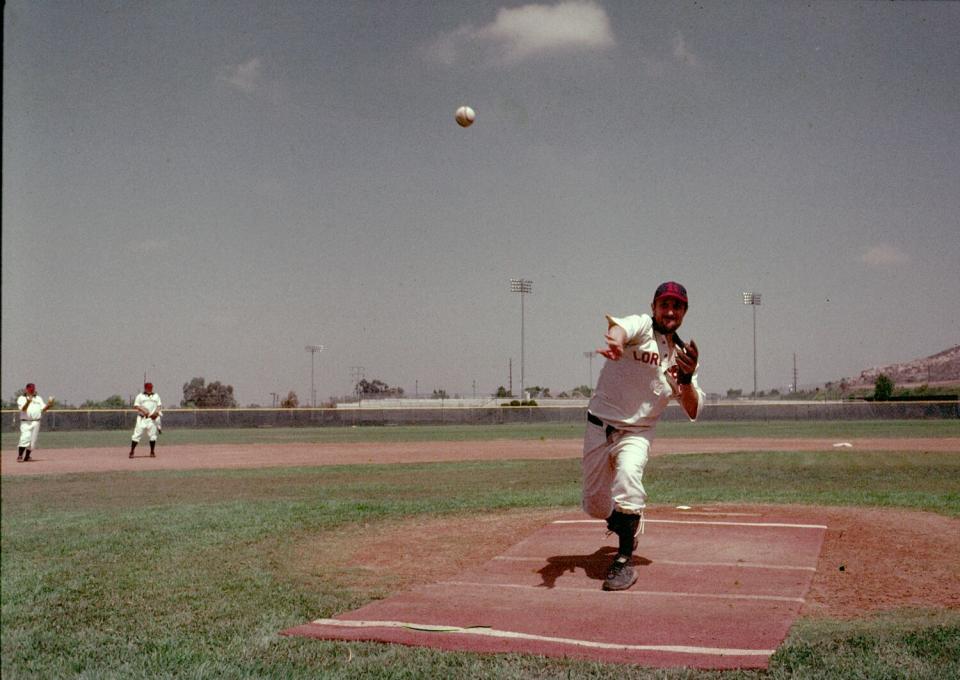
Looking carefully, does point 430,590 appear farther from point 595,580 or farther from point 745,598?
point 745,598

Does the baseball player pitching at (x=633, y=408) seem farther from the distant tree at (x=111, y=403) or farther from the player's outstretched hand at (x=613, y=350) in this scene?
the distant tree at (x=111, y=403)

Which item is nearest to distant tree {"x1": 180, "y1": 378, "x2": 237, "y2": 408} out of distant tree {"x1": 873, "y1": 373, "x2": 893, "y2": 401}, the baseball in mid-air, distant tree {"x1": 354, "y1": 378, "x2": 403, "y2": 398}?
distant tree {"x1": 354, "y1": 378, "x2": 403, "y2": 398}

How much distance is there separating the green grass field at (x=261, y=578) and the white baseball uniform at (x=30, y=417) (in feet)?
21.0

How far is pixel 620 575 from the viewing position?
6207 millimetres

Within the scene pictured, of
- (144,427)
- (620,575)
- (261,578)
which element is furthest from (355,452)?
(620,575)

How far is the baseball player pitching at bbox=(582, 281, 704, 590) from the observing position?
251 inches

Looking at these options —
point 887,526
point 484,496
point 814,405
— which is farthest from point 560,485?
point 814,405

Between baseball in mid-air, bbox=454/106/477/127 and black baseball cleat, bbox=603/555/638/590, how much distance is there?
12.2 meters

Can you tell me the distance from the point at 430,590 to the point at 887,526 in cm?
487

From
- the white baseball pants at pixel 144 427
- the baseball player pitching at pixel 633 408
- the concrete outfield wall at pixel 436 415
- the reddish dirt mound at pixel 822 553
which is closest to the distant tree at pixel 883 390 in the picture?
the concrete outfield wall at pixel 436 415

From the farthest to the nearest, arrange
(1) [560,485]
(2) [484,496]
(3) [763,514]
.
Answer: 1. (1) [560,485]
2. (2) [484,496]
3. (3) [763,514]

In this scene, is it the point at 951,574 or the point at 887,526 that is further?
the point at 887,526

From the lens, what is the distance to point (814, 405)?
2040 inches

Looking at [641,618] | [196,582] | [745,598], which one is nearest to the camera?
[641,618]
